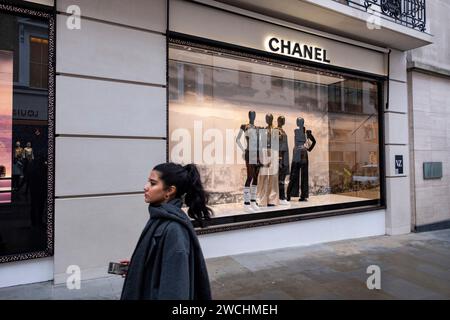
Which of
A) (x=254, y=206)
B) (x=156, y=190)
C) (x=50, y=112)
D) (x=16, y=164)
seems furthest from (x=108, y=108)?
(x=254, y=206)

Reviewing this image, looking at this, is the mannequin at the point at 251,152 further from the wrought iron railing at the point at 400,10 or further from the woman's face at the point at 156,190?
the woman's face at the point at 156,190

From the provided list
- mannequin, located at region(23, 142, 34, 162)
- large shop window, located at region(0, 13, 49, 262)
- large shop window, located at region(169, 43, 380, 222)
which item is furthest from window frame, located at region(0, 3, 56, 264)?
large shop window, located at region(169, 43, 380, 222)

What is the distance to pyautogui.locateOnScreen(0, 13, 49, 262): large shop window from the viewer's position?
4191mm

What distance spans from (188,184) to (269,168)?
5.63m

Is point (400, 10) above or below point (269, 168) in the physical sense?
above

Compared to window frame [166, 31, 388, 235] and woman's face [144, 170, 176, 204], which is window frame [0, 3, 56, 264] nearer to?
window frame [166, 31, 388, 235]

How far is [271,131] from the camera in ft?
25.2

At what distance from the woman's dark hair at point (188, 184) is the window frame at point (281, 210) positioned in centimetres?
247

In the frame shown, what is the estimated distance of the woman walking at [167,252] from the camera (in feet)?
5.82

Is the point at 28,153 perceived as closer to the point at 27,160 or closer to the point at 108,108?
the point at 27,160

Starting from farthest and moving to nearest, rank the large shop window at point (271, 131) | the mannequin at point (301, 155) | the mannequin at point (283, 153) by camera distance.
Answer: the mannequin at point (301, 155) < the mannequin at point (283, 153) < the large shop window at point (271, 131)

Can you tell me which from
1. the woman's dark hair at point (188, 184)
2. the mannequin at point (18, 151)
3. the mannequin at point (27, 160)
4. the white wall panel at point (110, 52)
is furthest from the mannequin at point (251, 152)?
the woman's dark hair at point (188, 184)

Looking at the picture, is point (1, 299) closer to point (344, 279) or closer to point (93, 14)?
point (93, 14)
